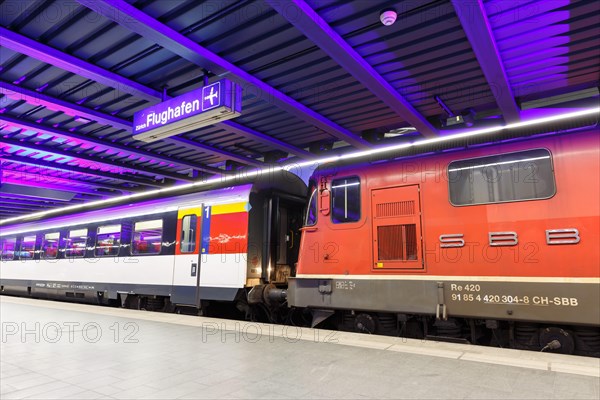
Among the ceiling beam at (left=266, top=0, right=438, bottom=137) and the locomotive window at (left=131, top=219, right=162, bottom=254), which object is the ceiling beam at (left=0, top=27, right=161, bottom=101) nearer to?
the ceiling beam at (left=266, top=0, right=438, bottom=137)

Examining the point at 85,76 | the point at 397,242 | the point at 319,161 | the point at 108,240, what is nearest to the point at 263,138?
the point at 319,161

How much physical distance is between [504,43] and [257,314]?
6857mm

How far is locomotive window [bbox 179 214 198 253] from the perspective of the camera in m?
9.14

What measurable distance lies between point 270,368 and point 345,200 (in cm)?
319

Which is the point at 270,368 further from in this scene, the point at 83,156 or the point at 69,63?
the point at 83,156

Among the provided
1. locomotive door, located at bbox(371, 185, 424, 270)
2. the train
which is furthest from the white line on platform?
locomotive door, located at bbox(371, 185, 424, 270)

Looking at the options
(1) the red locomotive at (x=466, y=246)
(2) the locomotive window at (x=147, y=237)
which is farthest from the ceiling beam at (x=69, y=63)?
(2) the locomotive window at (x=147, y=237)

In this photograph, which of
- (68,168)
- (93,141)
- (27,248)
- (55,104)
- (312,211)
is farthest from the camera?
(27,248)

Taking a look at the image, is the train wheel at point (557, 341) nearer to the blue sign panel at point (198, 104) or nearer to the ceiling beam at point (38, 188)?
the blue sign panel at point (198, 104)

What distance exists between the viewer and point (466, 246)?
535 cm

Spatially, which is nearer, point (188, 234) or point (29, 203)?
point (188, 234)

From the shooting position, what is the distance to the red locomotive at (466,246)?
4.75 metres

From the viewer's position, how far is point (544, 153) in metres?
5.09

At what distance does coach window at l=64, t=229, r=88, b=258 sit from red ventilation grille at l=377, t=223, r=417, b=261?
33.9 ft
